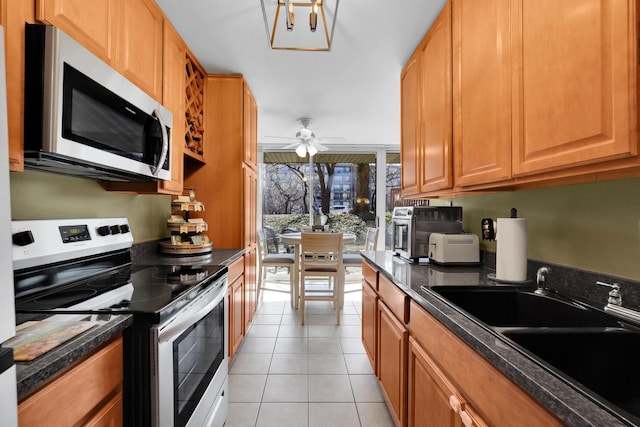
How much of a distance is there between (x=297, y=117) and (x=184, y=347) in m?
3.23

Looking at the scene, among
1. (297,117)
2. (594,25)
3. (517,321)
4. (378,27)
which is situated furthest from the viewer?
(297,117)

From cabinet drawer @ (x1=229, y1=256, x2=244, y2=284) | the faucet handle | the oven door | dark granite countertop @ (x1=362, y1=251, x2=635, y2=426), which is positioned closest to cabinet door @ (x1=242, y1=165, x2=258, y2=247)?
cabinet drawer @ (x1=229, y1=256, x2=244, y2=284)

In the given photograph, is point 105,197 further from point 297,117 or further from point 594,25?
point 297,117

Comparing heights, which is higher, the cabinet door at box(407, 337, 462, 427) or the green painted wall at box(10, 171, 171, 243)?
the green painted wall at box(10, 171, 171, 243)

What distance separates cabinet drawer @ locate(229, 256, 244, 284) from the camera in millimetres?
2227

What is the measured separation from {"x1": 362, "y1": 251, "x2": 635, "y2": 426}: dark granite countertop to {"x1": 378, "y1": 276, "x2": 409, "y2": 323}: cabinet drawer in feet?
0.22

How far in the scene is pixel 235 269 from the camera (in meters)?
2.36

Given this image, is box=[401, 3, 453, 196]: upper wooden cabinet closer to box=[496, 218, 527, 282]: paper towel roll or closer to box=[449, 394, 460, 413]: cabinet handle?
box=[496, 218, 527, 282]: paper towel roll

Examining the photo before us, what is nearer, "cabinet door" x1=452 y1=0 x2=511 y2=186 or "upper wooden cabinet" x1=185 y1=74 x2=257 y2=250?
"cabinet door" x1=452 y1=0 x2=511 y2=186

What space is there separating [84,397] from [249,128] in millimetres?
2588

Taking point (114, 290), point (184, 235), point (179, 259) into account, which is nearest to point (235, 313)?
point (179, 259)

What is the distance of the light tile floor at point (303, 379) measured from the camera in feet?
6.17

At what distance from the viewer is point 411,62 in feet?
7.68

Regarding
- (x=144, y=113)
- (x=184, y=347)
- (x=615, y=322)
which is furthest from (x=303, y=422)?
(x=144, y=113)
